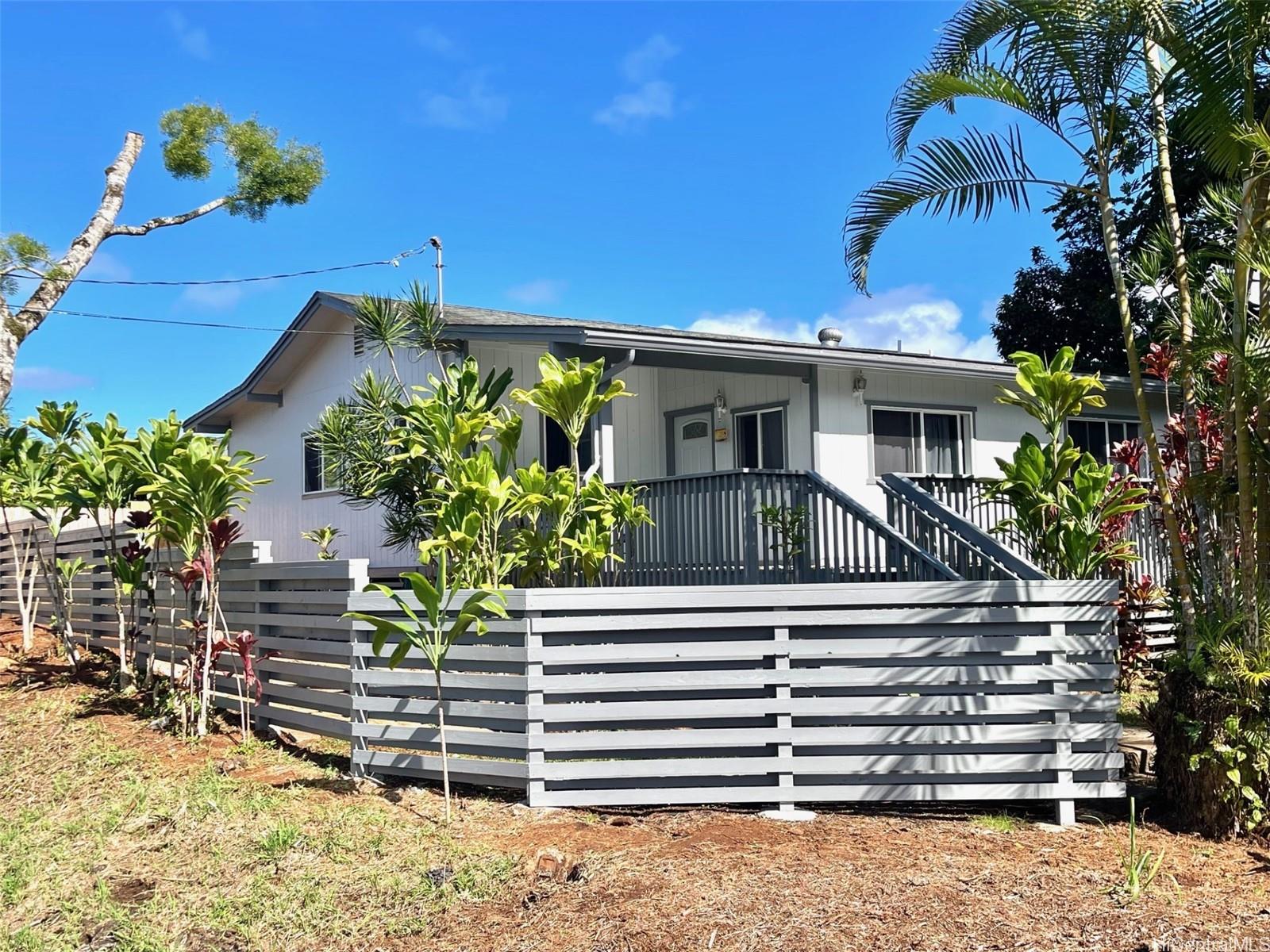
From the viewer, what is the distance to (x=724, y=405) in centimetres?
1297

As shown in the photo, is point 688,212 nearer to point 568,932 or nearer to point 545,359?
point 545,359

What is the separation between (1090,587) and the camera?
5.66 meters

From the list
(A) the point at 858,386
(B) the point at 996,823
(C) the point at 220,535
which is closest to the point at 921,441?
(A) the point at 858,386

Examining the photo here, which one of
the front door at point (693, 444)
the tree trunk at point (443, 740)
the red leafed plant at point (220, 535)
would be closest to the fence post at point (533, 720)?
the tree trunk at point (443, 740)

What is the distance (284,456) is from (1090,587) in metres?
13.8

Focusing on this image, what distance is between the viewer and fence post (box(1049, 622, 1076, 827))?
551 centimetres

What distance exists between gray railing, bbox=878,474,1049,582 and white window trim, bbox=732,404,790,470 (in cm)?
314

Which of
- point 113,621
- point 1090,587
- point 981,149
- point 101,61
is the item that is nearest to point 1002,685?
point 1090,587

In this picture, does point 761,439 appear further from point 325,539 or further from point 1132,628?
point 325,539

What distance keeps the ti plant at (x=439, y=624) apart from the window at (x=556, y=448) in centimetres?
578

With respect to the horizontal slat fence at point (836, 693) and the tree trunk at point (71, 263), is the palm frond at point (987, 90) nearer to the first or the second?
the horizontal slat fence at point (836, 693)

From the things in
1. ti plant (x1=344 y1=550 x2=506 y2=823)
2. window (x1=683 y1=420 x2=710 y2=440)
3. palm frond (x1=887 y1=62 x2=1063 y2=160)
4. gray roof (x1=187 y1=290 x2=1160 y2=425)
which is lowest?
ti plant (x1=344 y1=550 x2=506 y2=823)

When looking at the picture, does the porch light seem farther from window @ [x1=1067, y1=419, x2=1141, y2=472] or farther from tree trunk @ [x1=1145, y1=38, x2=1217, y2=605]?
tree trunk @ [x1=1145, y1=38, x2=1217, y2=605]

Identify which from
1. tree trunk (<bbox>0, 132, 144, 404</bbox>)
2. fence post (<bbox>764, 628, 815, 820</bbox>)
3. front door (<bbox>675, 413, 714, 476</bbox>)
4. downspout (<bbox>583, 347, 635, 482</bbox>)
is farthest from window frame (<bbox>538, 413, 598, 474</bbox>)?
tree trunk (<bbox>0, 132, 144, 404</bbox>)
